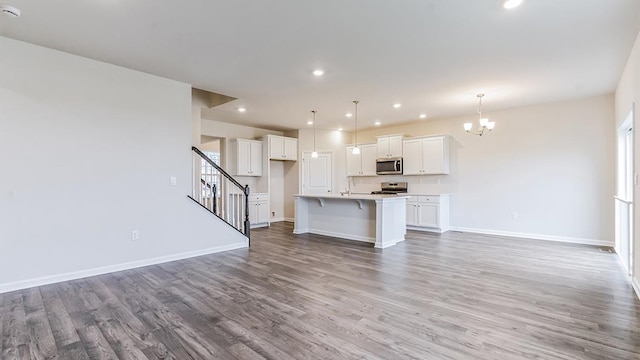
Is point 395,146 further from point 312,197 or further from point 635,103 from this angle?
point 635,103

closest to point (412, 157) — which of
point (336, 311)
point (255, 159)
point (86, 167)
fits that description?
point (255, 159)

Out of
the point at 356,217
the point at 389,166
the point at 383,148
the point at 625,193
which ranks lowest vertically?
the point at 356,217

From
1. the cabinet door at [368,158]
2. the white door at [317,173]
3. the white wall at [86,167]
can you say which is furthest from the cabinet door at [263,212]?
the white wall at [86,167]

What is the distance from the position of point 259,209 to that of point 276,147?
1.67 meters

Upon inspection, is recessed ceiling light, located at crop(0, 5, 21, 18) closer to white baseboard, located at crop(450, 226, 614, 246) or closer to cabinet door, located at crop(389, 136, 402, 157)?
cabinet door, located at crop(389, 136, 402, 157)

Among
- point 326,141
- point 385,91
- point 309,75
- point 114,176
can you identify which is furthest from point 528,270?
point 326,141

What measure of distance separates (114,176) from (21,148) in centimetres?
91

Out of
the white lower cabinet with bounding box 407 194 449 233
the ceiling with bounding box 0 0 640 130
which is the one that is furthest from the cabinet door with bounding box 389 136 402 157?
the ceiling with bounding box 0 0 640 130

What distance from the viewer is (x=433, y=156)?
23.4 ft

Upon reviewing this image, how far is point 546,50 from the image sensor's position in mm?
3525

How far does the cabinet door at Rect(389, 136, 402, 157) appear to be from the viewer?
7675 mm

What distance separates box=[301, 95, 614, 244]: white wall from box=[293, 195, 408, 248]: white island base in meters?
2.06

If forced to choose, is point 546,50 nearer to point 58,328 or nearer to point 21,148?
point 58,328

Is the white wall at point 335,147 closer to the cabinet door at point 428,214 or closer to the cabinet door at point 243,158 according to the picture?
the cabinet door at point 243,158
